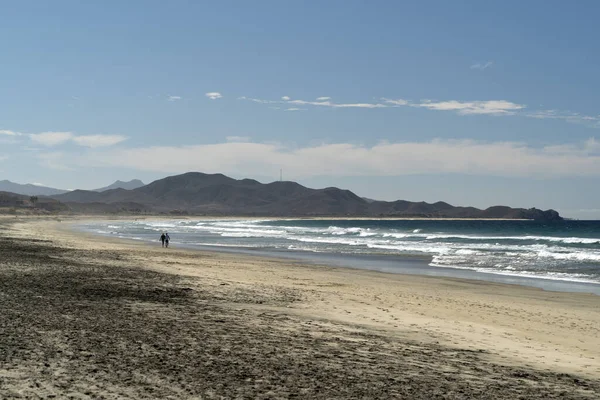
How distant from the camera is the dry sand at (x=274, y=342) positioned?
6984mm

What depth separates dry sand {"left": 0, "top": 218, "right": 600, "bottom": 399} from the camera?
22.9ft

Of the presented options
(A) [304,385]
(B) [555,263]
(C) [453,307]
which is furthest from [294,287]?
(B) [555,263]

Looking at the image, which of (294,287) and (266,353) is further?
(294,287)

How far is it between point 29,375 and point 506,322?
34.9 feet

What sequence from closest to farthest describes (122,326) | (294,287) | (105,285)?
Answer: (122,326)
(105,285)
(294,287)

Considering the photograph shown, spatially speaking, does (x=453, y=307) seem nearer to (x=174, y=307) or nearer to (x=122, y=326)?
(x=174, y=307)

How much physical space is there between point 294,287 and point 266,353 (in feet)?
34.6

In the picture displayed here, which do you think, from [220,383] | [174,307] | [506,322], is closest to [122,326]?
[174,307]

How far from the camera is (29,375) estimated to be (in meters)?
6.75

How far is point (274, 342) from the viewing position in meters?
9.40

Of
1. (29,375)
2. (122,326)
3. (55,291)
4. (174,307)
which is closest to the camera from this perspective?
(29,375)

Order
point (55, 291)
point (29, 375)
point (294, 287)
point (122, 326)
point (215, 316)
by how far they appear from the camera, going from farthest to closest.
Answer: point (294, 287) < point (55, 291) < point (215, 316) < point (122, 326) < point (29, 375)

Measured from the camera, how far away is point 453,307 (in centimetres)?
1633

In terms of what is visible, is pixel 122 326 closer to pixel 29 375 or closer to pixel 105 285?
pixel 29 375
